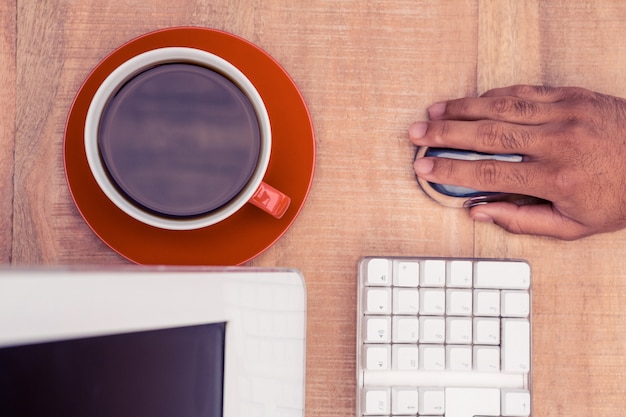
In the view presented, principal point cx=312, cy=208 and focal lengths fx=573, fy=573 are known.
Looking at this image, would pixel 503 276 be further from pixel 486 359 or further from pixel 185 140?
pixel 185 140

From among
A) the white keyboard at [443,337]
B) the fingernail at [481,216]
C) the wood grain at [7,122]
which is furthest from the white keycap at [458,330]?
the wood grain at [7,122]

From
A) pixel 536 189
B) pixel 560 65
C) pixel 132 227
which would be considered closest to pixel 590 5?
pixel 560 65

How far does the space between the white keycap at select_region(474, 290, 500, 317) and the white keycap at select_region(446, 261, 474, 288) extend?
14 millimetres

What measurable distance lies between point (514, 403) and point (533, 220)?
0.58 ft

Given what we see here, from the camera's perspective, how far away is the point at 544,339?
22.7 inches

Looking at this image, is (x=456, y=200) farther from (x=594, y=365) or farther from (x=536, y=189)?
(x=594, y=365)

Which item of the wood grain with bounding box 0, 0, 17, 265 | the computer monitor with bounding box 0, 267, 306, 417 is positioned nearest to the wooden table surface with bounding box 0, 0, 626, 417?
the wood grain with bounding box 0, 0, 17, 265

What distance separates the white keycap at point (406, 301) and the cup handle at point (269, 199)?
5.4 inches

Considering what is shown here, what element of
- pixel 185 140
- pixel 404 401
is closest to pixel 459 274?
pixel 404 401

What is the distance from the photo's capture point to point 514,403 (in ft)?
1.76

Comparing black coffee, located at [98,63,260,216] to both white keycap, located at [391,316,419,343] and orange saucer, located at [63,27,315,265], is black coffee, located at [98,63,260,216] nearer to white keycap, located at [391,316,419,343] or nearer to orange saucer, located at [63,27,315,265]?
orange saucer, located at [63,27,315,265]

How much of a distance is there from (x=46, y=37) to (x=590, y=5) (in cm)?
55

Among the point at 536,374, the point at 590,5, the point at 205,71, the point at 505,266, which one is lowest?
the point at 536,374

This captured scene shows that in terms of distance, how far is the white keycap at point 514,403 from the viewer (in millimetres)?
535
